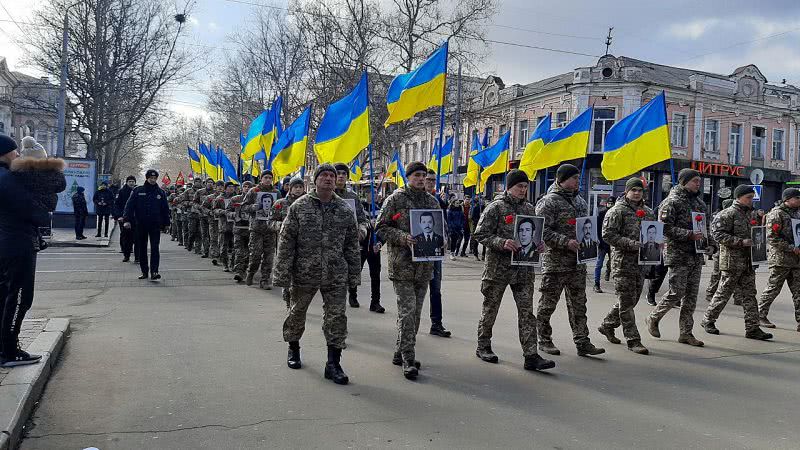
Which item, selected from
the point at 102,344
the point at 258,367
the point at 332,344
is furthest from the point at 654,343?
the point at 102,344

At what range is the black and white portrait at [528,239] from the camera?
19.9ft

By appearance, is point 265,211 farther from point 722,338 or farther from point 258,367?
point 722,338

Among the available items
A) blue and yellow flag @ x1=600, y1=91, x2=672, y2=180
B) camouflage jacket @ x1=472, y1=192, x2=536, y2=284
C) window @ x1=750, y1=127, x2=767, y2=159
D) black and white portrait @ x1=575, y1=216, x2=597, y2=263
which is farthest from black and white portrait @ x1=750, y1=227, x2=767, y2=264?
window @ x1=750, y1=127, x2=767, y2=159

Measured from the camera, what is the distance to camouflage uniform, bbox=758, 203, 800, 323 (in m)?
8.41

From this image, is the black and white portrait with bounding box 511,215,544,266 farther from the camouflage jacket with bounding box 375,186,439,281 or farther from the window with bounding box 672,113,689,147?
the window with bounding box 672,113,689,147

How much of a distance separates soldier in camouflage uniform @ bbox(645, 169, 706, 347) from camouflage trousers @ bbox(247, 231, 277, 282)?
243 inches

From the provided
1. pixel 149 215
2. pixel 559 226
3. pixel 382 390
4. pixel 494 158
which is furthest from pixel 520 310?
pixel 494 158

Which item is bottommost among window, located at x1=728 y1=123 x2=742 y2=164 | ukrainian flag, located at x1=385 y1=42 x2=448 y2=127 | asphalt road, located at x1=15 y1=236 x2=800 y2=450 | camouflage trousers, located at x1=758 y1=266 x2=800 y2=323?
asphalt road, located at x1=15 y1=236 x2=800 y2=450

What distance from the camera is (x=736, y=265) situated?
26.9 feet

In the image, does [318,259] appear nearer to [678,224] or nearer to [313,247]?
[313,247]

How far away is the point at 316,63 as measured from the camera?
33219 mm

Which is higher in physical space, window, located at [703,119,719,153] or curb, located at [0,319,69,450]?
window, located at [703,119,719,153]

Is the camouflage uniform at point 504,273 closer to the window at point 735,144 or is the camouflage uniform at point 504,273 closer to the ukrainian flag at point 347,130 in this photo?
the ukrainian flag at point 347,130

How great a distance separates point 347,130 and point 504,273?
10.7ft
